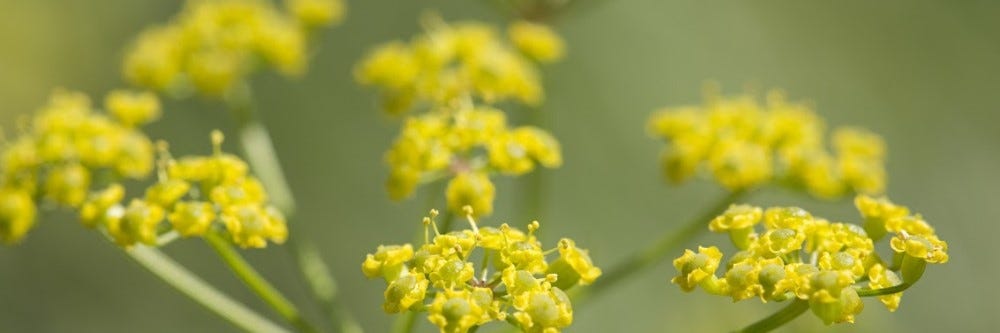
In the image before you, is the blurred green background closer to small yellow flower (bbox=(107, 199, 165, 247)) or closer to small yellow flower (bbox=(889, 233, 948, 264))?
small yellow flower (bbox=(889, 233, 948, 264))

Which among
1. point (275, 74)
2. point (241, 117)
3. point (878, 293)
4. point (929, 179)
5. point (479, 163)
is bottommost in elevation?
point (878, 293)

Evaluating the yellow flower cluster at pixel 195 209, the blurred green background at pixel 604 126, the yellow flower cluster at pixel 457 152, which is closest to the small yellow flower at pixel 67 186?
the yellow flower cluster at pixel 195 209

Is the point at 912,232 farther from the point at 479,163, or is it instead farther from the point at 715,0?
the point at 715,0

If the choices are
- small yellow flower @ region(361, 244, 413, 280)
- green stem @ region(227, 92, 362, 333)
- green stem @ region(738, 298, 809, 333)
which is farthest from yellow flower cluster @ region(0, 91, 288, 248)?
green stem @ region(738, 298, 809, 333)

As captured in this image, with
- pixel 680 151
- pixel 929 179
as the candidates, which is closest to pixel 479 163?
pixel 680 151

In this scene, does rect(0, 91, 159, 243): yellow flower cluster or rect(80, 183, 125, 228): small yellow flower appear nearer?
rect(80, 183, 125, 228): small yellow flower

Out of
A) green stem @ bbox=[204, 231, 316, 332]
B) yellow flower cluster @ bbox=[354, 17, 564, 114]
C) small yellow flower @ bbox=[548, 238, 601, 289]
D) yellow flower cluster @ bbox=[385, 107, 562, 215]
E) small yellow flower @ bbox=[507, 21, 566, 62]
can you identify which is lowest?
small yellow flower @ bbox=[548, 238, 601, 289]
